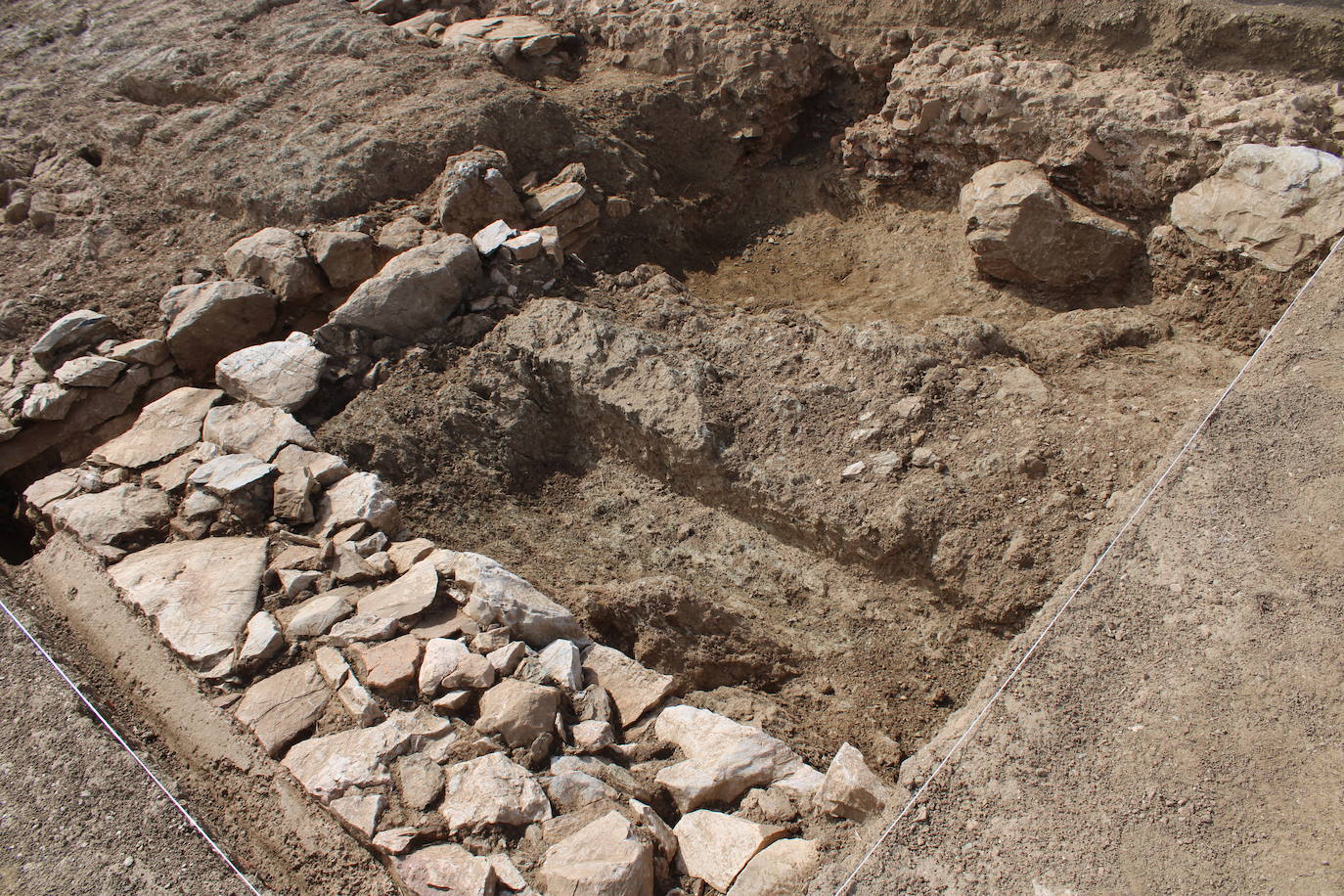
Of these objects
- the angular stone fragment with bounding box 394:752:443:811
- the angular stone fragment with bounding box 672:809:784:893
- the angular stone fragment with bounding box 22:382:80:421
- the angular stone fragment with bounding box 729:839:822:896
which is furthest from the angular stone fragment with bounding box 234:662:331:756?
the angular stone fragment with bounding box 22:382:80:421

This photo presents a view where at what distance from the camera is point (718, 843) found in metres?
2.20

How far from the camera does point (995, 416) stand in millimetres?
3244

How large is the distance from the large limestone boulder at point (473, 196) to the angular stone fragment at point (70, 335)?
65.3 inches

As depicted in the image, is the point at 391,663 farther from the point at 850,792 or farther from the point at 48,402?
the point at 48,402

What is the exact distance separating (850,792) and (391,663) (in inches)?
54.6

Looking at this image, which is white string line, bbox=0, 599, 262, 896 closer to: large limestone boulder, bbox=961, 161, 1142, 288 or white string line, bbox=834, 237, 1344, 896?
white string line, bbox=834, 237, 1344, 896

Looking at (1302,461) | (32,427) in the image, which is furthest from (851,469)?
(32,427)

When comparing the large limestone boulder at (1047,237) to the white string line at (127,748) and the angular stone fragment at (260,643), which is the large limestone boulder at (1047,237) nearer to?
the angular stone fragment at (260,643)

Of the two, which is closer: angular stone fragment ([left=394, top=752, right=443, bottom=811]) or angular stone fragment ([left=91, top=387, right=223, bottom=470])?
angular stone fragment ([left=394, top=752, right=443, bottom=811])

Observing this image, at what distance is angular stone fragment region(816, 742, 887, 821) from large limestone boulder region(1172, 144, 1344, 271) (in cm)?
306

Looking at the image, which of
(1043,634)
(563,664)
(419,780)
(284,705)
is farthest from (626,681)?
(1043,634)

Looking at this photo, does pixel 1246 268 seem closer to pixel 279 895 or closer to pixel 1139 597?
pixel 1139 597

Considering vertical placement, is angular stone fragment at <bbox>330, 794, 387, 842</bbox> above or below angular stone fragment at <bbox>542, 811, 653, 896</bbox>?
above

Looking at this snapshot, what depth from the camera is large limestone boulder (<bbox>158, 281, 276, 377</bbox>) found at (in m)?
3.97
